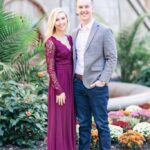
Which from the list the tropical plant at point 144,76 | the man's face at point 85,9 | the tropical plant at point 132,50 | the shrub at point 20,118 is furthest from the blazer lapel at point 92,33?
the tropical plant at point 132,50

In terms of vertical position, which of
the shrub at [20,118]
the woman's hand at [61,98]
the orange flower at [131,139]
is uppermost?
the woman's hand at [61,98]

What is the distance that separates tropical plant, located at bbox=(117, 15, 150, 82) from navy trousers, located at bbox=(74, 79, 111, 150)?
7437mm

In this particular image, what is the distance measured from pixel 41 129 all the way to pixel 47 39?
5.10 feet

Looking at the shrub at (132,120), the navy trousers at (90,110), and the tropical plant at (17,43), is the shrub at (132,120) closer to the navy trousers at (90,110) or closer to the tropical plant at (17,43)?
the tropical plant at (17,43)

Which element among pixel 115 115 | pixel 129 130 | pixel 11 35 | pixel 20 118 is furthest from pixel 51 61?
pixel 115 115

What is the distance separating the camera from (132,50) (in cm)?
1241

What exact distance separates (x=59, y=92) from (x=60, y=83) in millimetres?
125

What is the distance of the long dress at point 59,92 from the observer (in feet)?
15.5

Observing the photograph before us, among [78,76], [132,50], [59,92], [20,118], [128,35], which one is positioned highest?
[128,35]

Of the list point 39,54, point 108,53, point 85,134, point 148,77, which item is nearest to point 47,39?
point 108,53

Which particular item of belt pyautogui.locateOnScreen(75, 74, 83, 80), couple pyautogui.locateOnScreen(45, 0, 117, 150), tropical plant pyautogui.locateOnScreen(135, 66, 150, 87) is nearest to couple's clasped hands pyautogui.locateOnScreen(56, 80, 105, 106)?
couple pyautogui.locateOnScreen(45, 0, 117, 150)

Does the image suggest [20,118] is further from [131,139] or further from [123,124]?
[123,124]

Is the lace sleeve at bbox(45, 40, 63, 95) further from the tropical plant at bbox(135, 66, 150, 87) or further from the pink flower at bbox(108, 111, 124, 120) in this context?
the tropical plant at bbox(135, 66, 150, 87)

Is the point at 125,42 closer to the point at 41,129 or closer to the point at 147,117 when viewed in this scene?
the point at 147,117
